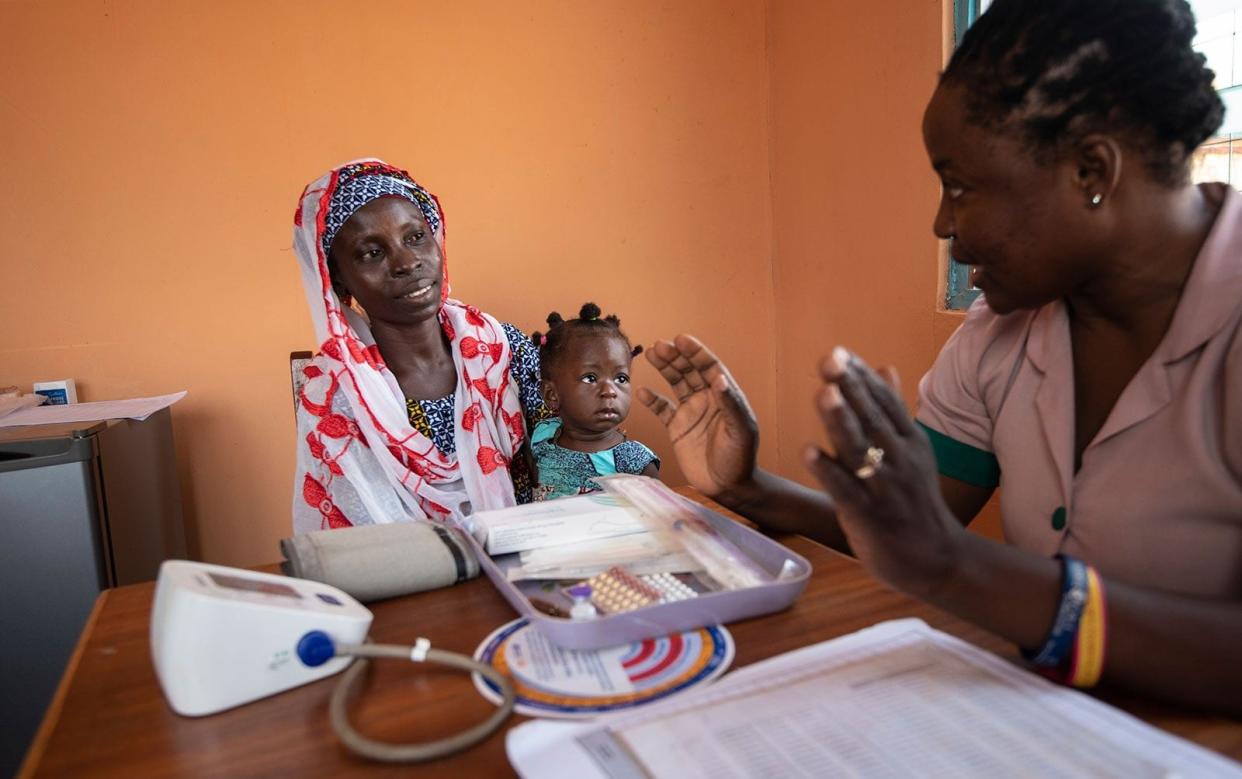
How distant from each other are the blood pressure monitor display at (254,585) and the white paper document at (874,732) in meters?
0.32

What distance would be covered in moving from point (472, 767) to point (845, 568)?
0.55m

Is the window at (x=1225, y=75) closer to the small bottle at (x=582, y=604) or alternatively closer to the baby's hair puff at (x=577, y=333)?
the baby's hair puff at (x=577, y=333)

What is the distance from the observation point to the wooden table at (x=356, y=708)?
2.27ft

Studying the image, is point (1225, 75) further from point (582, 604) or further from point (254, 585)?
point (254, 585)

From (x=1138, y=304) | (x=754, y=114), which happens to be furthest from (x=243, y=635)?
(x=754, y=114)

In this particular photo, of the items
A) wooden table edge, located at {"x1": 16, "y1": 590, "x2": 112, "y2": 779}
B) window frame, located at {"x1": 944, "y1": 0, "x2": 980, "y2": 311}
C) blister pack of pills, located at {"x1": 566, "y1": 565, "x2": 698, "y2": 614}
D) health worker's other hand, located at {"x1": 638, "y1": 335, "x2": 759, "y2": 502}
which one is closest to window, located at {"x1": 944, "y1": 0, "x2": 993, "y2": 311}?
window frame, located at {"x1": 944, "y1": 0, "x2": 980, "y2": 311}

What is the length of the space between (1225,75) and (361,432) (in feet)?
6.34

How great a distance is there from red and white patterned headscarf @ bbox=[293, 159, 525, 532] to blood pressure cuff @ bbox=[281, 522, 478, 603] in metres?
0.80

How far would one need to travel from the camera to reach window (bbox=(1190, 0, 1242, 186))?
1.57 meters

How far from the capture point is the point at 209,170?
241 centimetres

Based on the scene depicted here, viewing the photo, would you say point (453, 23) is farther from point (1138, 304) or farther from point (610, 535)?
point (1138, 304)

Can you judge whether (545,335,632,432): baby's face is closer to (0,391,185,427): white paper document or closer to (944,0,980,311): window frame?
(944,0,980,311): window frame

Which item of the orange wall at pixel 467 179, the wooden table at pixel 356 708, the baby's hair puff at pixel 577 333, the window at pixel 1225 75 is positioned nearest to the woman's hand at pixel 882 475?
the wooden table at pixel 356 708

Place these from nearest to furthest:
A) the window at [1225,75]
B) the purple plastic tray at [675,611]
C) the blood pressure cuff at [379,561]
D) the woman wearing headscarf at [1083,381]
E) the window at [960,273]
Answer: the woman wearing headscarf at [1083,381], the purple plastic tray at [675,611], the blood pressure cuff at [379,561], the window at [1225,75], the window at [960,273]
